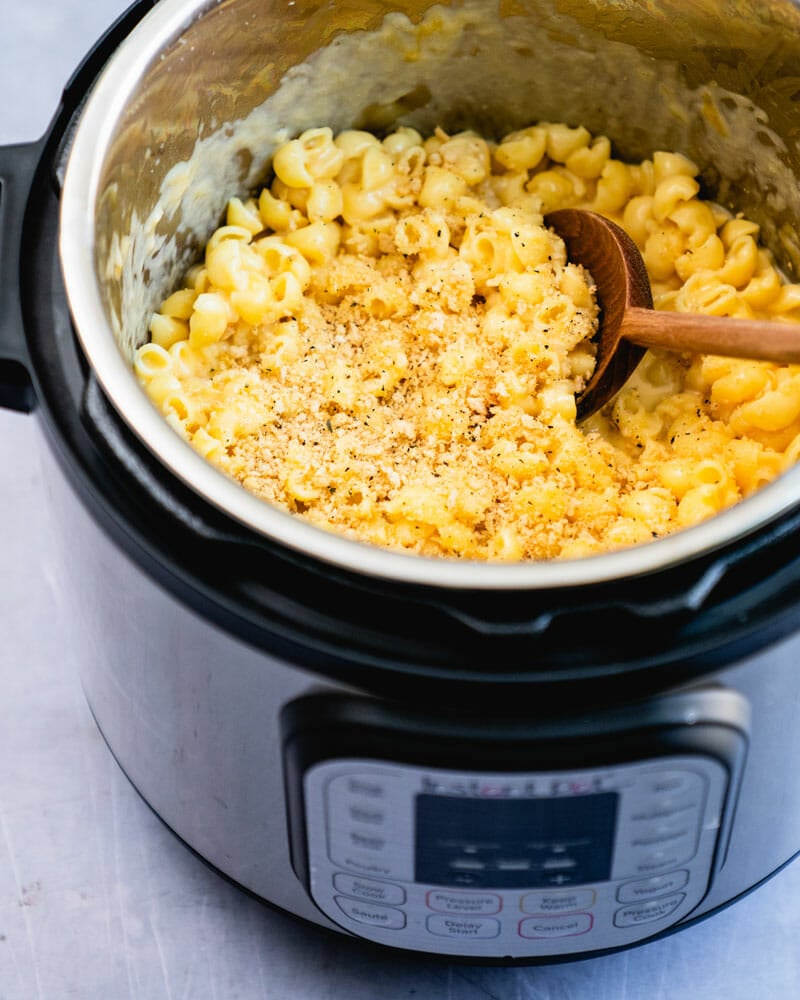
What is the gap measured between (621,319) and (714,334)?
0.43 ft

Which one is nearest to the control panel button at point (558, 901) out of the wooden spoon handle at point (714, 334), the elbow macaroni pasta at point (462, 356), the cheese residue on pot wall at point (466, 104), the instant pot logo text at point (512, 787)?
the instant pot logo text at point (512, 787)

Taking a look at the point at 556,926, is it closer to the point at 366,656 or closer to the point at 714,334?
the point at 366,656

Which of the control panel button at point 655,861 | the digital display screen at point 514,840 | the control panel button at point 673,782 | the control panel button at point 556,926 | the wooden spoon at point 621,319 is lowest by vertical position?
the control panel button at point 556,926

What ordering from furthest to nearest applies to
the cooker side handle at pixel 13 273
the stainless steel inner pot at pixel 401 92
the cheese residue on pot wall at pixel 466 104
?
the cheese residue on pot wall at pixel 466 104, the stainless steel inner pot at pixel 401 92, the cooker side handle at pixel 13 273

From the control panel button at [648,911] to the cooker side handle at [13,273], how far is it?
0.54 metres

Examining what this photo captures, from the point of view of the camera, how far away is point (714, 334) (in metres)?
0.96

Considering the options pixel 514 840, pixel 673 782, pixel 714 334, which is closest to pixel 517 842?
pixel 514 840

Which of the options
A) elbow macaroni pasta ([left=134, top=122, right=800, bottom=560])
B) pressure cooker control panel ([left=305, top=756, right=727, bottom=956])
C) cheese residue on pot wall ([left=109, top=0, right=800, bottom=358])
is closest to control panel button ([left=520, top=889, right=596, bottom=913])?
pressure cooker control panel ([left=305, top=756, right=727, bottom=956])

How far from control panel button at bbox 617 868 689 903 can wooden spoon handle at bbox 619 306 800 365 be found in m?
0.38

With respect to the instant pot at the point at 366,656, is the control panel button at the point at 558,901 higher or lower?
lower

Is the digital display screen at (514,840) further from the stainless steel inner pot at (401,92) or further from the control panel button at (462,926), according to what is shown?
the stainless steel inner pot at (401,92)

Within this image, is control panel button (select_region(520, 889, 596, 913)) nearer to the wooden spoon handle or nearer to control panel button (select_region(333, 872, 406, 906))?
control panel button (select_region(333, 872, 406, 906))

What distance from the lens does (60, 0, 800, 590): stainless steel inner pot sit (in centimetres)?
94

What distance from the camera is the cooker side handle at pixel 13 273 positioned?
0.80 meters
